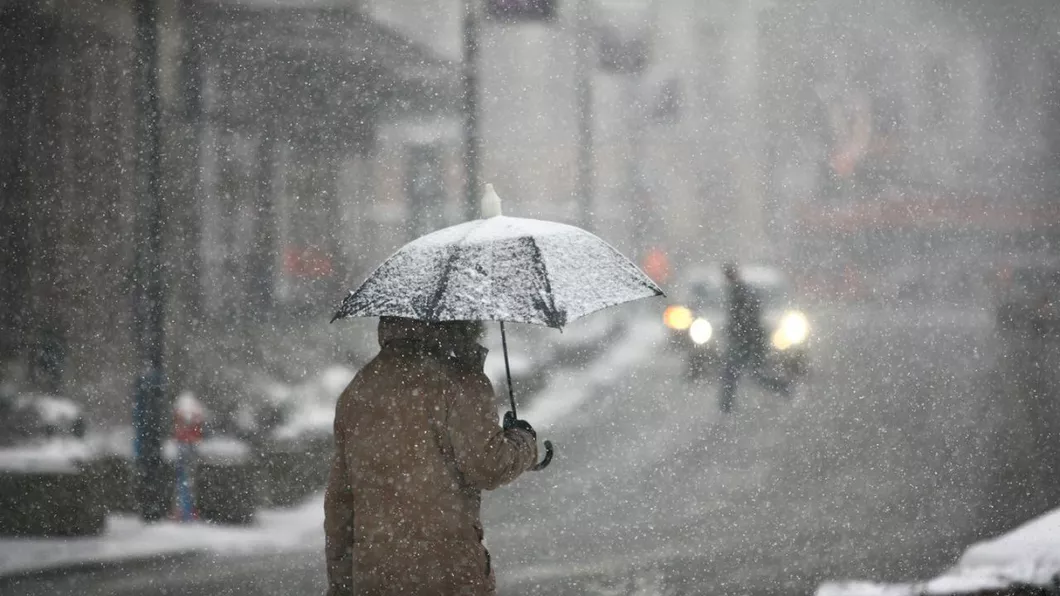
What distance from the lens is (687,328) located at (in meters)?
19.2

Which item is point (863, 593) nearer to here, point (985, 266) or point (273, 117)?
point (273, 117)

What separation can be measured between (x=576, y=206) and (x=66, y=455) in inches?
553

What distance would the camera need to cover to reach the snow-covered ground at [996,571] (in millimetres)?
5418

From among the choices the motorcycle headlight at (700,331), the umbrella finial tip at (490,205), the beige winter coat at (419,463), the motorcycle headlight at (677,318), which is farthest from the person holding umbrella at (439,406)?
the motorcycle headlight at (677,318)

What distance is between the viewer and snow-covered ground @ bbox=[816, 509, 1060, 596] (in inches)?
213

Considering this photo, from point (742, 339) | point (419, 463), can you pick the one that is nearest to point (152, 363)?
point (419, 463)

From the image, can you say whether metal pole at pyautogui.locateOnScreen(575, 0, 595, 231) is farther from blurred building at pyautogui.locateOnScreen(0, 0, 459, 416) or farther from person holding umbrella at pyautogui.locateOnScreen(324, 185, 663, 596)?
person holding umbrella at pyautogui.locateOnScreen(324, 185, 663, 596)

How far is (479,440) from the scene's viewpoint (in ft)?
8.90

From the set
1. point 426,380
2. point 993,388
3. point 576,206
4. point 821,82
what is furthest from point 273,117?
point 821,82

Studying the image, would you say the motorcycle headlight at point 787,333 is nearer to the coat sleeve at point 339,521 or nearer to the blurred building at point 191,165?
the blurred building at point 191,165

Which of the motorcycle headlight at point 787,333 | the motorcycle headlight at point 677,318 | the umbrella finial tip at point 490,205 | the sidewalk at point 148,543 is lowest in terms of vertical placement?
the sidewalk at point 148,543

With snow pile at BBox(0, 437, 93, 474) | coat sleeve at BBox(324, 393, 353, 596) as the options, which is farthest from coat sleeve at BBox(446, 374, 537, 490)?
snow pile at BBox(0, 437, 93, 474)

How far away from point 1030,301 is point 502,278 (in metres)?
18.4

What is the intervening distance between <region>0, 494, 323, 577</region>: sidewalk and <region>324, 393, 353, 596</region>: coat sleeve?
4.79 metres
